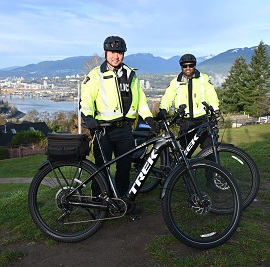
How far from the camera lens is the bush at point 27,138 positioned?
103 feet

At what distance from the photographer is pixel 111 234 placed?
3447 mm

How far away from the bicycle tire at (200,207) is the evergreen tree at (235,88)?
52.2m

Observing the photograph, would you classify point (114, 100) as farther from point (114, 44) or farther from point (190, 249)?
point (190, 249)

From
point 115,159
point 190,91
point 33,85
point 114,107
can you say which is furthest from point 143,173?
point 33,85

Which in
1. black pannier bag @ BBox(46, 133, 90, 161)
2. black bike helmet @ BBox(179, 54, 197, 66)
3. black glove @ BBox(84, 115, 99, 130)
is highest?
black bike helmet @ BBox(179, 54, 197, 66)

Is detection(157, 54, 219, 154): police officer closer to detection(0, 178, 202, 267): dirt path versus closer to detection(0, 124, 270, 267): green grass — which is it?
detection(0, 124, 270, 267): green grass

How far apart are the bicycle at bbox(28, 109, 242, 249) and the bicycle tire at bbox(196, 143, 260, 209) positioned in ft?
1.99

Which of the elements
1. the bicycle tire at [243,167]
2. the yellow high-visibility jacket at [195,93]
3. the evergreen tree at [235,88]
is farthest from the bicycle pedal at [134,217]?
the evergreen tree at [235,88]

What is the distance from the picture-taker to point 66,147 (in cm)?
329

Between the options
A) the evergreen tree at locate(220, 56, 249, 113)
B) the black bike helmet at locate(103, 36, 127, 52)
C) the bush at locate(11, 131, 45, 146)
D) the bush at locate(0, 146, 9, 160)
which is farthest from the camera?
the evergreen tree at locate(220, 56, 249, 113)

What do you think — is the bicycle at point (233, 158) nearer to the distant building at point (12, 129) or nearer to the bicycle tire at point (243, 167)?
the bicycle tire at point (243, 167)

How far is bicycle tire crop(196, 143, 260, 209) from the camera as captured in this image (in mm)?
4082

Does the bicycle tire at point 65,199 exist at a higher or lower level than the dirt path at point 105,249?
higher

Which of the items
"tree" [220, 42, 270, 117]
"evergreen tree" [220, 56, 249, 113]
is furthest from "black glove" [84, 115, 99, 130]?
"evergreen tree" [220, 56, 249, 113]
